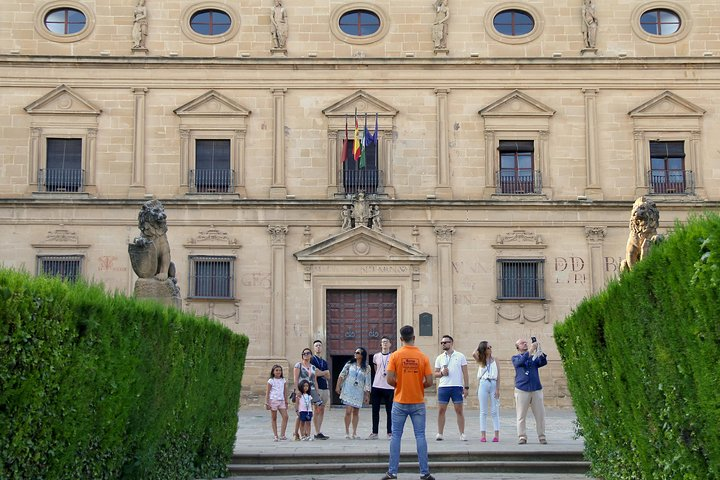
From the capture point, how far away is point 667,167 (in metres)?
32.0

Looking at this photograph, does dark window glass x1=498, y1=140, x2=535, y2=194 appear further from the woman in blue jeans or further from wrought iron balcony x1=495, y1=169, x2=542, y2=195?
the woman in blue jeans

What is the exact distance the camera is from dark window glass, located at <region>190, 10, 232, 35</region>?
3266 centimetres

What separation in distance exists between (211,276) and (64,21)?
898 cm

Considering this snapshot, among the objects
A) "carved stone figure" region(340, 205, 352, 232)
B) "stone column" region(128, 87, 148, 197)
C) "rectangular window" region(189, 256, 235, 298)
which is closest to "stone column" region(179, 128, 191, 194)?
"stone column" region(128, 87, 148, 197)

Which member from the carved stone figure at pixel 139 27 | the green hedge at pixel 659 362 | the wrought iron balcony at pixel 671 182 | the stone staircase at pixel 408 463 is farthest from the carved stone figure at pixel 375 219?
the green hedge at pixel 659 362

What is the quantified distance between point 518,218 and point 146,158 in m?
11.1

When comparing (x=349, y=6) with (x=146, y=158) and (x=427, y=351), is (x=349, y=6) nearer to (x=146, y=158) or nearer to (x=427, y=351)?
(x=146, y=158)

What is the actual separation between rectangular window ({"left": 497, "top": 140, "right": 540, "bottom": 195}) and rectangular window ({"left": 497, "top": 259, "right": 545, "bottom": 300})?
2.12 metres

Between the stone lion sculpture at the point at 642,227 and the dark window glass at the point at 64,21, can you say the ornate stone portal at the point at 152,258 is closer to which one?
the stone lion sculpture at the point at 642,227

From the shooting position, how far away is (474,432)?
840 inches

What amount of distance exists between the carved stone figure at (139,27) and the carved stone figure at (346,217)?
7803 mm

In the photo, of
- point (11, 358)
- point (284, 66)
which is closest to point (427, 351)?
A: point (284, 66)

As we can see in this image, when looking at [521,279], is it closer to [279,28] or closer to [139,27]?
[279,28]

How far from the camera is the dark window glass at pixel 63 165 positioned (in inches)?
1247
